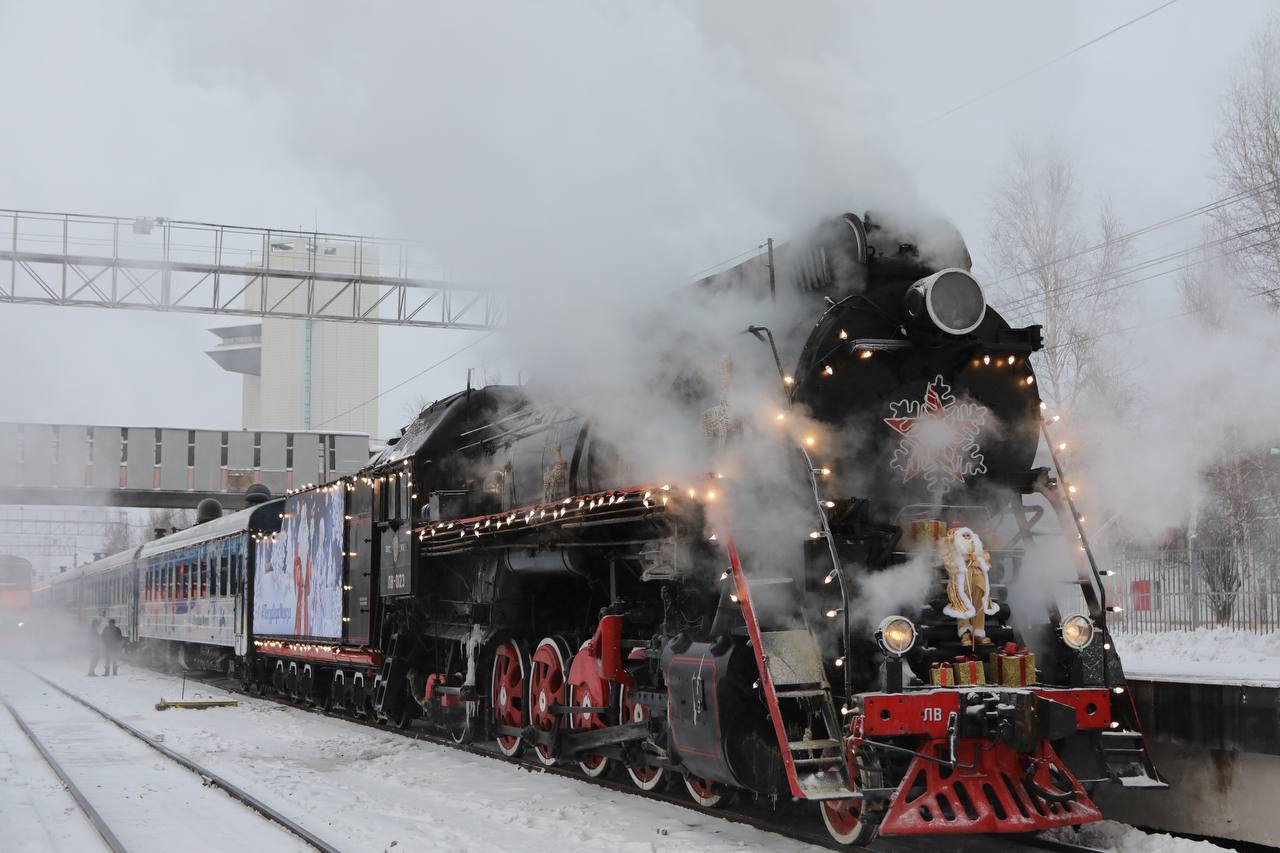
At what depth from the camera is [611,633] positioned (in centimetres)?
873

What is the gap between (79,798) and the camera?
8.99m

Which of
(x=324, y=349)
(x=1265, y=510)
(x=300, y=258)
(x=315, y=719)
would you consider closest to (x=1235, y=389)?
(x=1265, y=510)

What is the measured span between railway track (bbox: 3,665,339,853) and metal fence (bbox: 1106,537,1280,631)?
10687 millimetres

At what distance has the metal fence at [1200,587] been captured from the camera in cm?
1513

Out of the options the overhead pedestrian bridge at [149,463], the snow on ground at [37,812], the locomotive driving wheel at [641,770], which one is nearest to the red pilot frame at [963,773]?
the locomotive driving wheel at [641,770]

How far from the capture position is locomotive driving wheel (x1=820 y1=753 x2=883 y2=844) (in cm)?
A: 616

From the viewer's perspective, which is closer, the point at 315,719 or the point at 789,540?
the point at 789,540

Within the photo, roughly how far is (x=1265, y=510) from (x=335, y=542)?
37.6 feet

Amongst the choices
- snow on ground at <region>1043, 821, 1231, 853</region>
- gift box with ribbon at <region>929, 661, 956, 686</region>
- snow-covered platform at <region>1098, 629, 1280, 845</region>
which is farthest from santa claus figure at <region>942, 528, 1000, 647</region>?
snow-covered platform at <region>1098, 629, 1280, 845</region>

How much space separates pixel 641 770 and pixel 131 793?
4051 millimetres

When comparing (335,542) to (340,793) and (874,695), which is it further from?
(874,695)

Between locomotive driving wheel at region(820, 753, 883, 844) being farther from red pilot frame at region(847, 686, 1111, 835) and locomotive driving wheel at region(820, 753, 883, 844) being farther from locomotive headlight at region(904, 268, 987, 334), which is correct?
A: locomotive headlight at region(904, 268, 987, 334)

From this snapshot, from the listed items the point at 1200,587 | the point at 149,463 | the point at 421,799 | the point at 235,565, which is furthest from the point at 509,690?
the point at 149,463

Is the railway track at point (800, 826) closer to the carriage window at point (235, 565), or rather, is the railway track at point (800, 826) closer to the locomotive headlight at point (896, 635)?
the locomotive headlight at point (896, 635)
